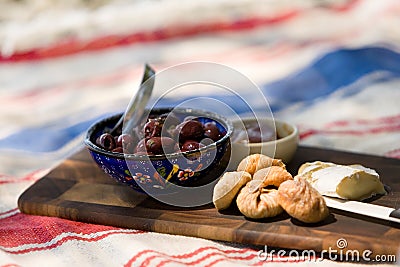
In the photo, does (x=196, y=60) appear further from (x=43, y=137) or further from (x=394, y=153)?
(x=394, y=153)

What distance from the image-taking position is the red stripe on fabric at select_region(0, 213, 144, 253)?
3.03 ft

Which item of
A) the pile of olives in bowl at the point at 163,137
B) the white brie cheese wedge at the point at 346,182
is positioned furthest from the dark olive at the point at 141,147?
the white brie cheese wedge at the point at 346,182

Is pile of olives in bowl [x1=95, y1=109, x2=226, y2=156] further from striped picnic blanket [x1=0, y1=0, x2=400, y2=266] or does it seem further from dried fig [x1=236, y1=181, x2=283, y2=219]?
striped picnic blanket [x1=0, y1=0, x2=400, y2=266]

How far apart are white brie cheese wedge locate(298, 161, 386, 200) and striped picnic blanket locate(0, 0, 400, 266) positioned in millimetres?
280

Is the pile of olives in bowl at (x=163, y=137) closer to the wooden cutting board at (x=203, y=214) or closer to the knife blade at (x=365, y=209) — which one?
the wooden cutting board at (x=203, y=214)

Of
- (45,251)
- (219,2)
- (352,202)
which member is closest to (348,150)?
(352,202)

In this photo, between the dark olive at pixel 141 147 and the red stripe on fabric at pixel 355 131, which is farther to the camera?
the red stripe on fabric at pixel 355 131

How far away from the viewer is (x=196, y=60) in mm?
1779

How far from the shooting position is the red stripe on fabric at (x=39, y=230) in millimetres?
922

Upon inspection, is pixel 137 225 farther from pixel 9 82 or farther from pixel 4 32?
pixel 4 32

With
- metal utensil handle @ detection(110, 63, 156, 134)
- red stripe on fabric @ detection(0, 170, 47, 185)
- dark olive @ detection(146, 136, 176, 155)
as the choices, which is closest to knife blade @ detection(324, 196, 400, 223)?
dark olive @ detection(146, 136, 176, 155)

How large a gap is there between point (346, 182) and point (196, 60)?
94 cm

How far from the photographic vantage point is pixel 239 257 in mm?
854

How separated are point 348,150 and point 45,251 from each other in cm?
60
